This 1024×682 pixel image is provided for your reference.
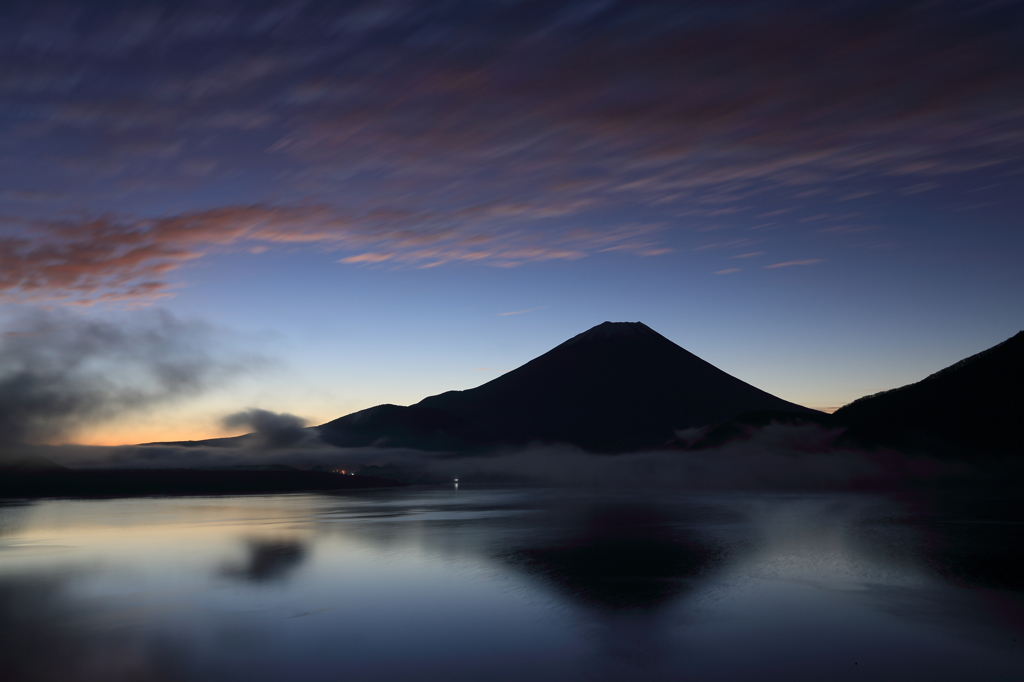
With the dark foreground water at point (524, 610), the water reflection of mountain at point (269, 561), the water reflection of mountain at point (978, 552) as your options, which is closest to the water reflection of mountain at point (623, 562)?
the dark foreground water at point (524, 610)

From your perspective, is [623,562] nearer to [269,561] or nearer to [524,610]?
[524,610]

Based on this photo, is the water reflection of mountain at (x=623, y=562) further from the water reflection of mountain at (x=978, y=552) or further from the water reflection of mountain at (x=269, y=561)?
the water reflection of mountain at (x=269, y=561)

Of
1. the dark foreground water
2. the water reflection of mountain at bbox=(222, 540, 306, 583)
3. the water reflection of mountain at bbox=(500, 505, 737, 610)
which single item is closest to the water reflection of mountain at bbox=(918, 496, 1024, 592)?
the dark foreground water

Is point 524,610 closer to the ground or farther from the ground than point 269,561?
closer to the ground

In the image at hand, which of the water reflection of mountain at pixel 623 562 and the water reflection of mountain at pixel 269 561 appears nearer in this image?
the water reflection of mountain at pixel 623 562

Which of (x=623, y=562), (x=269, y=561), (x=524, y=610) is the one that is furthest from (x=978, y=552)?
(x=269, y=561)

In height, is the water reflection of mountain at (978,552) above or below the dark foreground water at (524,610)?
below

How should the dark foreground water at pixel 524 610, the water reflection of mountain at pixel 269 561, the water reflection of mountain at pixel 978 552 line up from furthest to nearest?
the water reflection of mountain at pixel 269 561 < the water reflection of mountain at pixel 978 552 < the dark foreground water at pixel 524 610

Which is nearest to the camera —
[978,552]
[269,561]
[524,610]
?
[524,610]

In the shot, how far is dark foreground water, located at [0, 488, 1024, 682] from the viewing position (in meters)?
14.2

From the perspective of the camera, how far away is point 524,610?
20359mm

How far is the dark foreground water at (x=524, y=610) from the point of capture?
46.6 ft

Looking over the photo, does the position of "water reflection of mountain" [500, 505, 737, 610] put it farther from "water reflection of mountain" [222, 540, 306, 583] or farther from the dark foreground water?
"water reflection of mountain" [222, 540, 306, 583]

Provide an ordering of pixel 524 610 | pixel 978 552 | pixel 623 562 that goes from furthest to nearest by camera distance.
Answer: pixel 978 552
pixel 623 562
pixel 524 610
